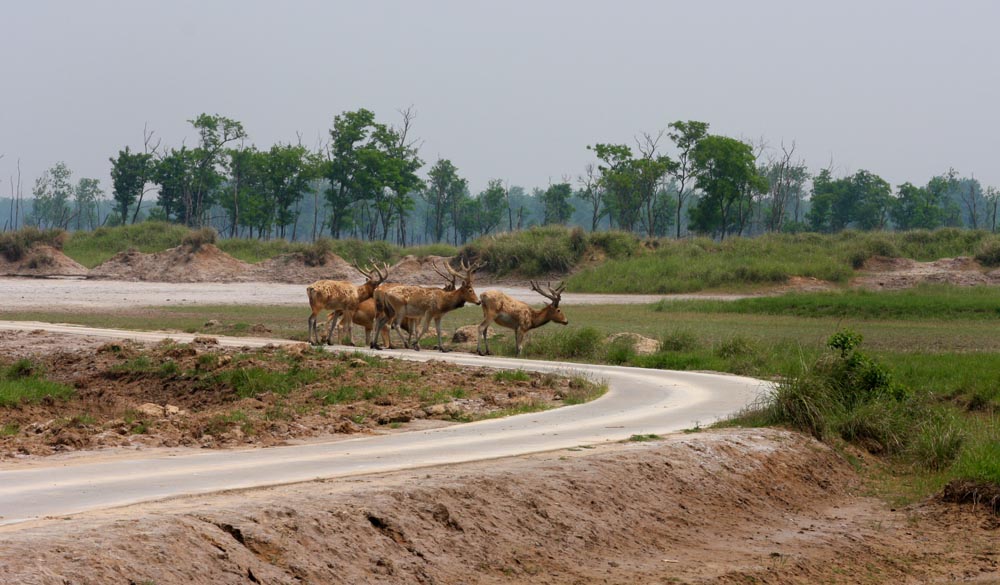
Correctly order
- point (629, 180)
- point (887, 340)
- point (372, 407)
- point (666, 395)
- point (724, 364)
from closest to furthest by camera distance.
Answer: point (372, 407) < point (666, 395) < point (724, 364) < point (887, 340) < point (629, 180)

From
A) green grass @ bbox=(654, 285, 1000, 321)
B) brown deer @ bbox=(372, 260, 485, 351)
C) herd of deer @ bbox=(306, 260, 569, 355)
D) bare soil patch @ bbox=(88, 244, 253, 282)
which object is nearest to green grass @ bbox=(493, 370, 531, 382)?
herd of deer @ bbox=(306, 260, 569, 355)

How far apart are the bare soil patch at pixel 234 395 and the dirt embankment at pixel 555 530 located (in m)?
4.63

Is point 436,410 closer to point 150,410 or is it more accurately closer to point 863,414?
point 150,410

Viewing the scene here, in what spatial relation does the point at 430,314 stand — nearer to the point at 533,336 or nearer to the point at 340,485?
the point at 533,336

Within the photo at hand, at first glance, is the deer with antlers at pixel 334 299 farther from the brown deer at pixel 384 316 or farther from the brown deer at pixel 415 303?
the brown deer at pixel 415 303

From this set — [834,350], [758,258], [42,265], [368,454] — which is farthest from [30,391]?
[42,265]

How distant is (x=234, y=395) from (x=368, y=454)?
809 centimetres

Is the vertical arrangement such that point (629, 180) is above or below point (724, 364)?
above

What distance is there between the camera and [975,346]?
1150 inches

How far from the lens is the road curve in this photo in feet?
34.6

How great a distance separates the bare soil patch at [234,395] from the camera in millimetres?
15656

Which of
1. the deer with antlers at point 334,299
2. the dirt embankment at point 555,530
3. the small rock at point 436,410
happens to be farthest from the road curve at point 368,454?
the deer with antlers at point 334,299

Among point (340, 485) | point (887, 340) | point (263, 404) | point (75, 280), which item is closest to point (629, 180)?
point (75, 280)

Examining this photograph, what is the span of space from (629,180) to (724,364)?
73830mm
